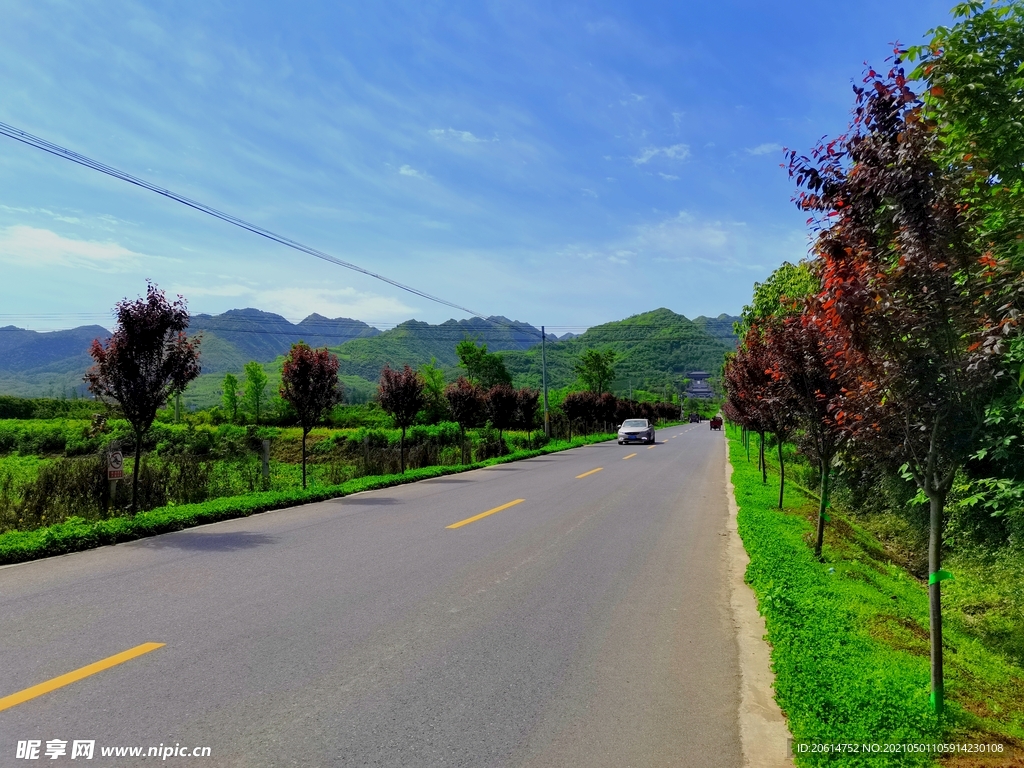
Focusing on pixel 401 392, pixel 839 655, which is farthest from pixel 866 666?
pixel 401 392

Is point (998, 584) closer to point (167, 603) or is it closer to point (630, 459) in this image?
point (167, 603)

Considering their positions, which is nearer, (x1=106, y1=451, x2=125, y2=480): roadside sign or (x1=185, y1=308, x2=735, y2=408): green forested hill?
(x1=106, y1=451, x2=125, y2=480): roadside sign

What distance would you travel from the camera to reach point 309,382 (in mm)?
16000

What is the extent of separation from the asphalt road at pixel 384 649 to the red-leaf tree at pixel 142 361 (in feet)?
10.1

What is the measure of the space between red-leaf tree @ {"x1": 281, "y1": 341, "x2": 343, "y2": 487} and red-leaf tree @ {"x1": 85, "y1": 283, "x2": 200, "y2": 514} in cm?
A: 412

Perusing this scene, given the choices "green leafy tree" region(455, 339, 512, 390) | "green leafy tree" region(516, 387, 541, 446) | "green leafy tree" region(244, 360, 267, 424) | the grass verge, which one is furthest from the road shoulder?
"green leafy tree" region(244, 360, 267, 424)

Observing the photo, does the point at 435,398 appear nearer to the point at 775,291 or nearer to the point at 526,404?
the point at 526,404

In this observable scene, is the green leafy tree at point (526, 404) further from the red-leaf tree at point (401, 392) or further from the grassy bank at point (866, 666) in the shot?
the grassy bank at point (866, 666)

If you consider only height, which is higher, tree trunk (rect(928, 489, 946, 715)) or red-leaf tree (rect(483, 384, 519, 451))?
red-leaf tree (rect(483, 384, 519, 451))

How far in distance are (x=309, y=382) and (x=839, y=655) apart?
13904 mm

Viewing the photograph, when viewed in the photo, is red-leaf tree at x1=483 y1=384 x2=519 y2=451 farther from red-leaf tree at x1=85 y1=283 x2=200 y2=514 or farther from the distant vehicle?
red-leaf tree at x1=85 y1=283 x2=200 y2=514

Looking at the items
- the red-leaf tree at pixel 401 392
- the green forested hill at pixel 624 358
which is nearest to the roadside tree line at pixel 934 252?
the red-leaf tree at pixel 401 392

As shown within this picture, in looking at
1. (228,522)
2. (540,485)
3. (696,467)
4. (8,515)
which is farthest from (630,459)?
(8,515)

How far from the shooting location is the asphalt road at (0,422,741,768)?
356 centimetres
